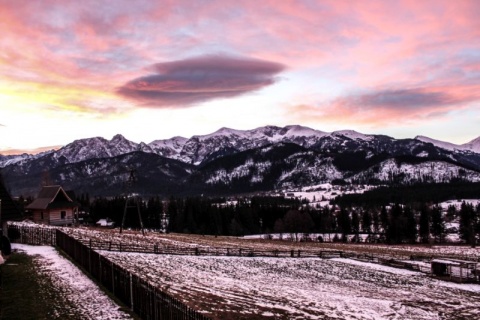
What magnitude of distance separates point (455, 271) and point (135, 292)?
4528 cm

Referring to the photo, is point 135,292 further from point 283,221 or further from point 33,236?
point 283,221

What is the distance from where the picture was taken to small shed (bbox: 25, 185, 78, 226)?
246 feet

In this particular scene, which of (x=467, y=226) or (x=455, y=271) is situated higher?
(x=455, y=271)

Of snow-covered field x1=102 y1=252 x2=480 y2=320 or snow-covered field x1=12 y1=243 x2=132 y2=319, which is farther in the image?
snow-covered field x1=102 y1=252 x2=480 y2=320

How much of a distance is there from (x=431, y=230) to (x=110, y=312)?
5865 inches

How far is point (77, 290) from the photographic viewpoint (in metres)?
22.1

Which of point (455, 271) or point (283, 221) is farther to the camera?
point (283, 221)

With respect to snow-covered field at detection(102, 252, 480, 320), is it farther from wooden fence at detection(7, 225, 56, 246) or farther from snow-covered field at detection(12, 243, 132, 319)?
wooden fence at detection(7, 225, 56, 246)

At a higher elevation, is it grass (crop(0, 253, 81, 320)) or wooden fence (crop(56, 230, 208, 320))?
wooden fence (crop(56, 230, 208, 320))

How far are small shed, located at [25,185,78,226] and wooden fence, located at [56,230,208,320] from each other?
5098 centimetres

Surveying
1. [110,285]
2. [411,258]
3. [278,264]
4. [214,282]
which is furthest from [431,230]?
[110,285]

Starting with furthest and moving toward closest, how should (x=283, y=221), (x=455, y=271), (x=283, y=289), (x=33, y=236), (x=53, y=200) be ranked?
1. (x=283, y=221)
2. (x=53, y=200)
3. (x=455, y=271)
4. (x=33, y=236)
5. (x=283, y=289)

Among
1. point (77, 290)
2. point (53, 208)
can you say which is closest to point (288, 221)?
point (53, 208)

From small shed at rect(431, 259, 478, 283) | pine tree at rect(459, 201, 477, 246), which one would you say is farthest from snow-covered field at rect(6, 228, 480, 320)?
pine tree at rect(459, 201, 477, 246)
